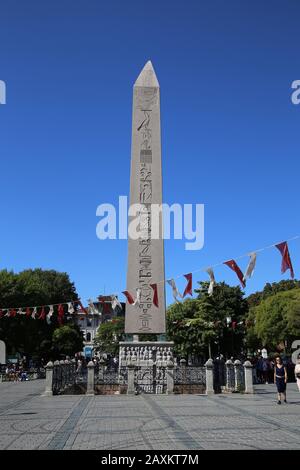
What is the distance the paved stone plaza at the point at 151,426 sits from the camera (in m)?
8.39

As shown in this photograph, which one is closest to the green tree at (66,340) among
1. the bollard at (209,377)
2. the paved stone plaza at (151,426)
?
the bollard at (209,377)

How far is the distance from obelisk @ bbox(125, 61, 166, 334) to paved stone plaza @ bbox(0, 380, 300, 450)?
201 inches

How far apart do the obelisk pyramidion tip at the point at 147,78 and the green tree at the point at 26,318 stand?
25882 millimetres

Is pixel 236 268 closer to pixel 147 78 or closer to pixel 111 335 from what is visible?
pixel 147 78

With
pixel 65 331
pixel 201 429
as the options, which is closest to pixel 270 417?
pixel 201 429

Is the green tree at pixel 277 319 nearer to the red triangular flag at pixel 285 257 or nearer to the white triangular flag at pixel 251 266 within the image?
the white triangular flag at pixel 251 266

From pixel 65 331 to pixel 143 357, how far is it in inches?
1132

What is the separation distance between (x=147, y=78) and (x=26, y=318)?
26.7 meters

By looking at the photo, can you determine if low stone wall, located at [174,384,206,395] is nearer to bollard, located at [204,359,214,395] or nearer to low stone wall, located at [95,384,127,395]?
bollard, located at [204,359,214,395]

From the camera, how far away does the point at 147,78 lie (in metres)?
24.1

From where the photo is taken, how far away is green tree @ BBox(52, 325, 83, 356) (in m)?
49.5

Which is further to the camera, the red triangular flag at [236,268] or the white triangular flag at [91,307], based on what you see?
the white triangular flag at [91,307]

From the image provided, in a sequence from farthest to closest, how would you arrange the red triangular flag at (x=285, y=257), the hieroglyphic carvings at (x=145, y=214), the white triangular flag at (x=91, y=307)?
the white triangular flag at (x=91, y=307), the hieroglyphic carvings at (x=145, y=214), the red triangular flag at (x=285, y=257)

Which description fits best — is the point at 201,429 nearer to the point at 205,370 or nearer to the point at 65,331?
the point at 205,370
